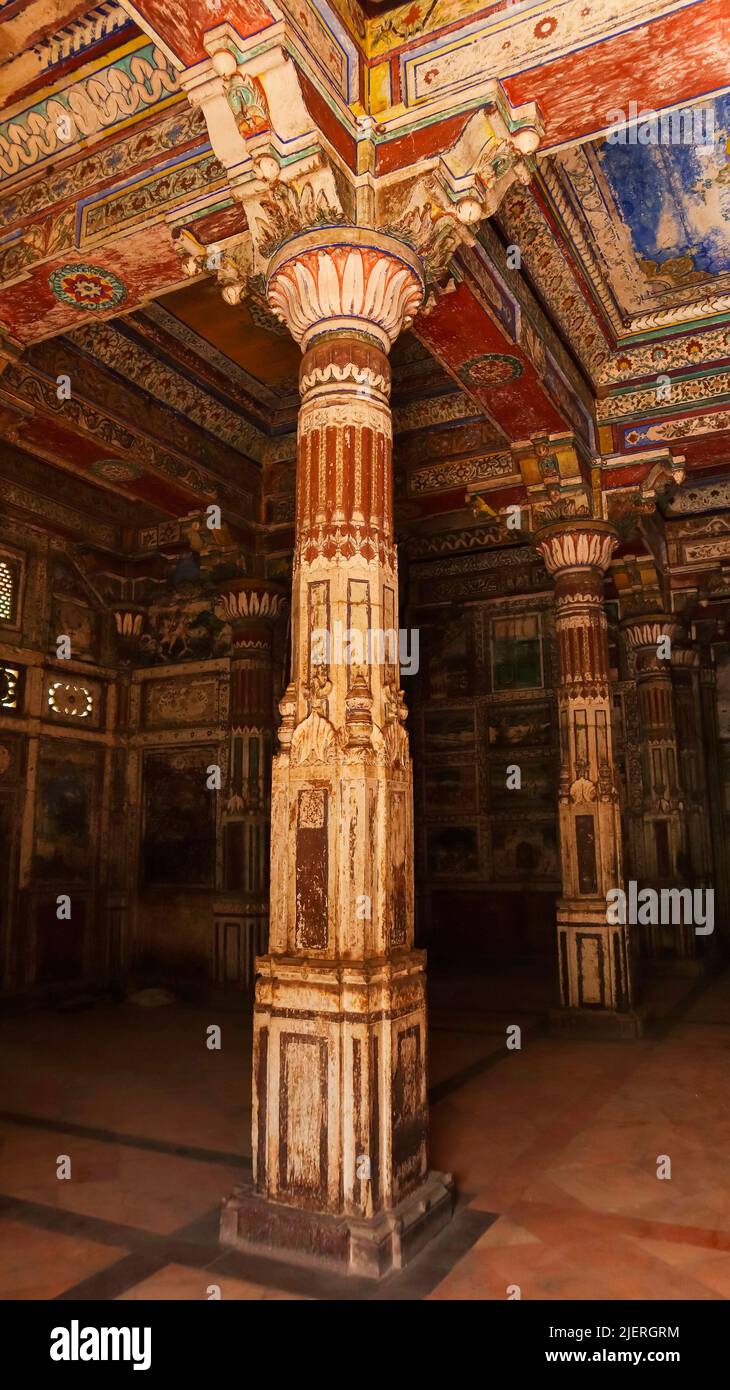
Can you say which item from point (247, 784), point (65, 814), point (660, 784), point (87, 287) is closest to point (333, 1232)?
point (87, 287)

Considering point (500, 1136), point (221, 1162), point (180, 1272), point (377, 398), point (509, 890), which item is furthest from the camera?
point (509, 890)

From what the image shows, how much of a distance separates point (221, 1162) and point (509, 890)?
795 cm

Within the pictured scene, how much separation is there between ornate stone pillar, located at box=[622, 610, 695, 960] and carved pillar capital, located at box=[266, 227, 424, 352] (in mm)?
7835

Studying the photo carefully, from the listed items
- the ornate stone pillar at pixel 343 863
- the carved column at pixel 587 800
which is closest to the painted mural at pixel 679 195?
the carved column at pixel 587 800

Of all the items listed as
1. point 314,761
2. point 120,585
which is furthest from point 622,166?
point 120,585

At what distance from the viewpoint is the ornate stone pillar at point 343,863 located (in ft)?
12.3

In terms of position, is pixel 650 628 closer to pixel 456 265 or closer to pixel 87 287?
pixel 456 265

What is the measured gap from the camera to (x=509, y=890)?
1236 cm

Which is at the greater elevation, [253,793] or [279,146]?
[279,146]

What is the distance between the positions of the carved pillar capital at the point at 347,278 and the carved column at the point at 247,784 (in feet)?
18.5

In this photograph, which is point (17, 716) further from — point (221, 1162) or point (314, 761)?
point (314, 761)

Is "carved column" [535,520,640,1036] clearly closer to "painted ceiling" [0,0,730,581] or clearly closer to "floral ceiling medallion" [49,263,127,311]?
Answer: "painted ceiling" [0,0,730,581]

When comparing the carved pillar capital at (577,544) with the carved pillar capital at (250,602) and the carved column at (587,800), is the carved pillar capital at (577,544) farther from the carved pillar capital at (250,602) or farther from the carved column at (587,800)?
the carved pillar capital at (250,602)

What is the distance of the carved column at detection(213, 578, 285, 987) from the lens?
10000 millimetres
